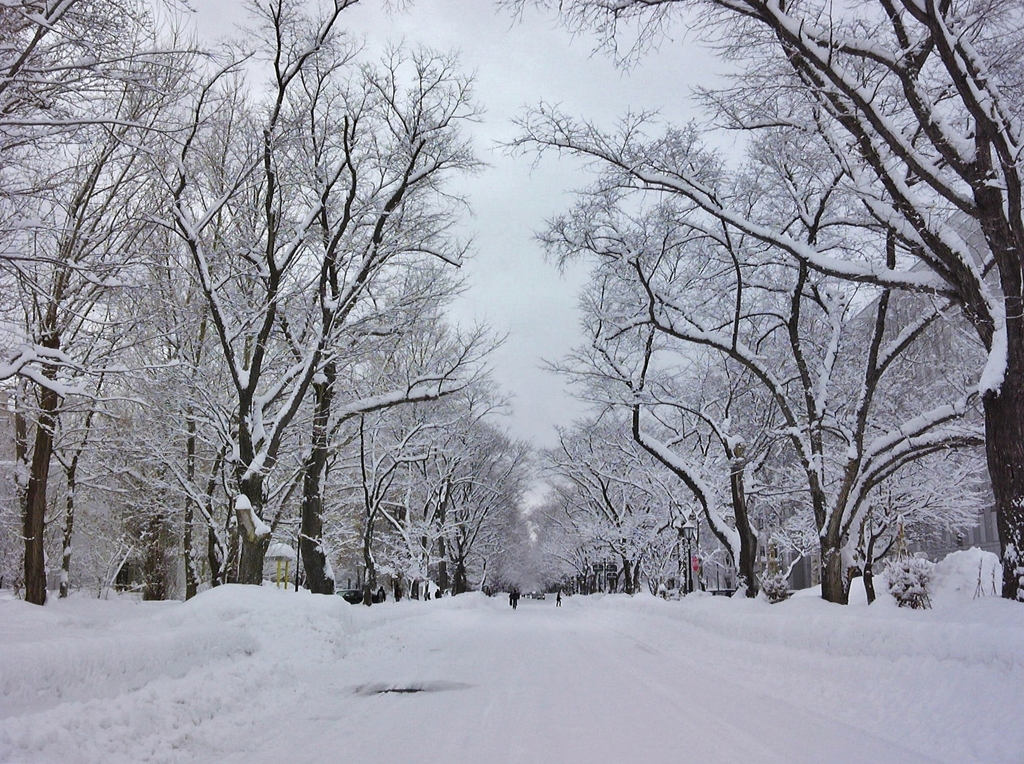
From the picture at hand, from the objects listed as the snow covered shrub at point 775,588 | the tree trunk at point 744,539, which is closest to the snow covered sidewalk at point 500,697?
the snow covered shrub at point 775,588

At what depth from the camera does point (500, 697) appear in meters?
9.39

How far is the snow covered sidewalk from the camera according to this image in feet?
19.9

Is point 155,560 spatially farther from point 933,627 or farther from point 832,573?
point 933,627

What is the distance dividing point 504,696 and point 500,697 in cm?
11

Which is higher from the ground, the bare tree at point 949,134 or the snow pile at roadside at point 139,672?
the bare tree at point 949,134

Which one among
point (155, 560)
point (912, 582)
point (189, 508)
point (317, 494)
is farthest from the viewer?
point (155, 560)

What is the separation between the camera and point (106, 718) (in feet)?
20.4

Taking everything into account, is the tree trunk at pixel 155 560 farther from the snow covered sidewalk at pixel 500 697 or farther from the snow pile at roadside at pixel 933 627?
the snow pile at roadside at pixel 933 627

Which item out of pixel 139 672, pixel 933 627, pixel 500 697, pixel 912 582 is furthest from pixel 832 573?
pixel 139 672

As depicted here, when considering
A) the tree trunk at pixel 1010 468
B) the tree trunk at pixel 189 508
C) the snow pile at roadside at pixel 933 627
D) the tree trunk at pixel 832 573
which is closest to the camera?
the snow pile at roadside at pixel 933 627

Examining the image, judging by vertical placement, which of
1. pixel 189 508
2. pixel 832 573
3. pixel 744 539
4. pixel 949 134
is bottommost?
pixel 832 573

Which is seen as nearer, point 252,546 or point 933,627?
point 933,627

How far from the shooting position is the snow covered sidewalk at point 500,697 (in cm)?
607

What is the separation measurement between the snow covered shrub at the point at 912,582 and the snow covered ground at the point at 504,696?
1.02 ft
